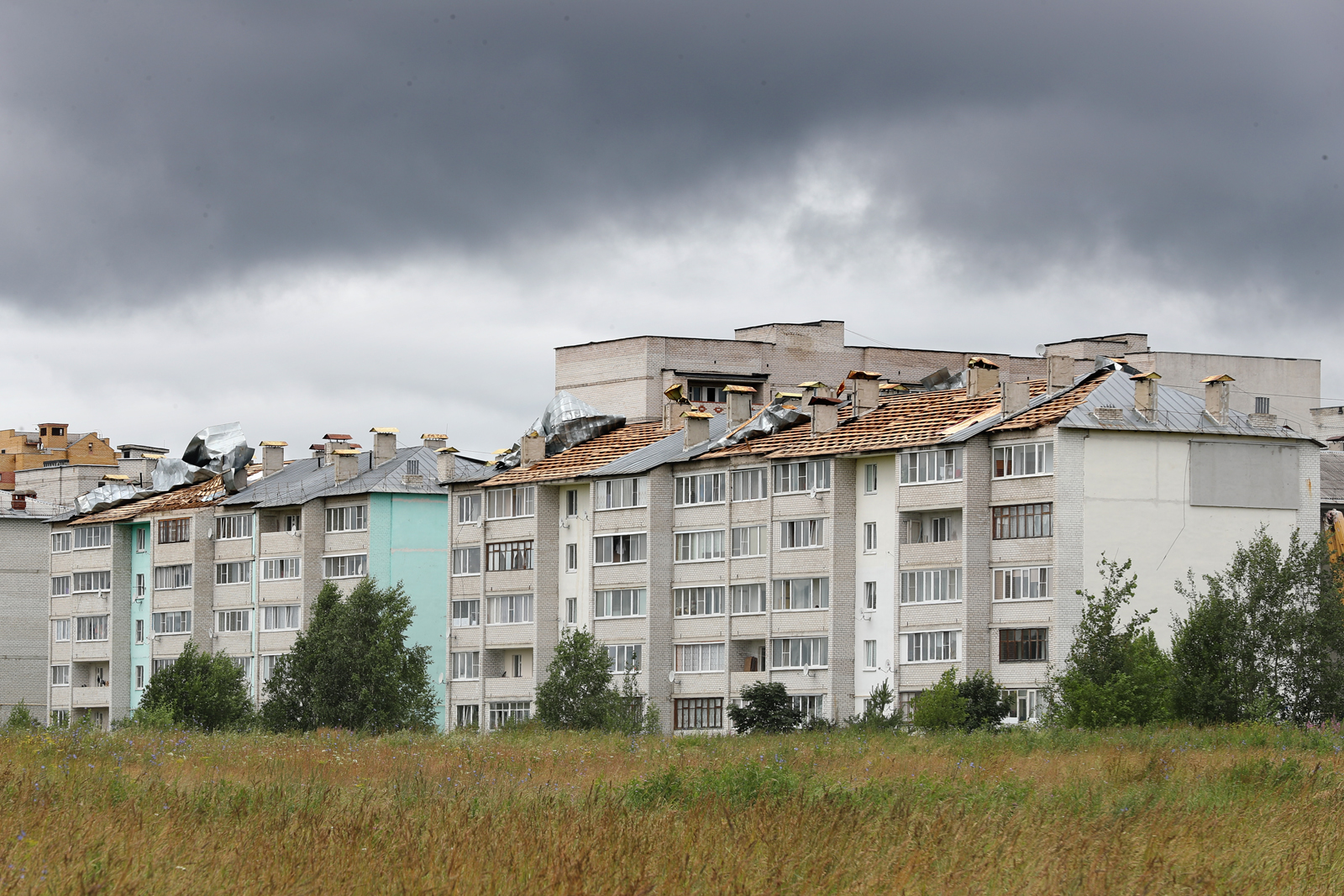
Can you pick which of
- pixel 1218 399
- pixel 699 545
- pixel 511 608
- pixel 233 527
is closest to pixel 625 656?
pixel 699 545

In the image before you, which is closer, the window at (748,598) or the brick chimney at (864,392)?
the window at (748,598)

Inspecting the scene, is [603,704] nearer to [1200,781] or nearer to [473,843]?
[1200,781]

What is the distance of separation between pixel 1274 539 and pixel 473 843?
59.4m

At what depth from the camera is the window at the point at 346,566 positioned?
94250 mm

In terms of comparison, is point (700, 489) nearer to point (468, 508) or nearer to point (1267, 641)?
point (468, 508)

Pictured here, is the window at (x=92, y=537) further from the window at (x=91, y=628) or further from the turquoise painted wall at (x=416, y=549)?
the turquoise painted wall at (x=416, y=549)

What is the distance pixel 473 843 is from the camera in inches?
567

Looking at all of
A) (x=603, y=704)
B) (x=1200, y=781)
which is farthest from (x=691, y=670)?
(x=1200, y=781)

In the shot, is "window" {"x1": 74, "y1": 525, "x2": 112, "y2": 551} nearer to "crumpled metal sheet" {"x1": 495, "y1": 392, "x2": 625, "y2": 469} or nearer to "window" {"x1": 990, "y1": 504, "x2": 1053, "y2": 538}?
"crumpled metal sheet" {"x1": 495, "y1": 392, "x2": 625, "y2": 469}

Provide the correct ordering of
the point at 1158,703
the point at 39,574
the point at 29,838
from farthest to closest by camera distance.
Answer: the point at 39,574 < the point at 1158,703 < the point at 29,838

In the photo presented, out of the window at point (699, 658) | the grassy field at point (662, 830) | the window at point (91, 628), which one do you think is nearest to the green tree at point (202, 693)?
the window at point (699, 658)

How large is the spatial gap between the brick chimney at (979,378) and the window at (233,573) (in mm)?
43877

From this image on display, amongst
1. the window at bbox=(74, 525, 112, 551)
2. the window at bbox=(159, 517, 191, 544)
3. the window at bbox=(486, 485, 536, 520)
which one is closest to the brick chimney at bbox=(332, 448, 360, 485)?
the window at bbox=(159, 517, 191, 544)

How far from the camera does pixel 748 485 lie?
7775 cm
